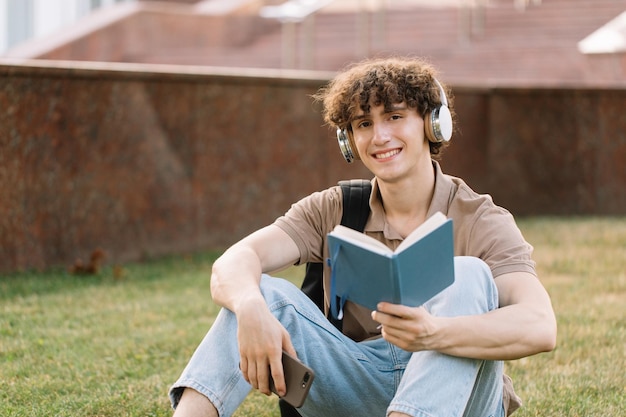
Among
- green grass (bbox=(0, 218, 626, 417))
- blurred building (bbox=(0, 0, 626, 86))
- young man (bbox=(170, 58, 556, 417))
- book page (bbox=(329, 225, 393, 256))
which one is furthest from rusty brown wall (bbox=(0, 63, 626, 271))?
book page (bbox=(329, 225, 393, 256))

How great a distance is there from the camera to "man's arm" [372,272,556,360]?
2.93 m

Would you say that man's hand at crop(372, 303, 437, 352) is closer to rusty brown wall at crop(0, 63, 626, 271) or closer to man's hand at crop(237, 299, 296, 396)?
man's hand at crop(237, 299, 296, 396)

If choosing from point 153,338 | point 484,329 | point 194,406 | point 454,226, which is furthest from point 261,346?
point 153,338

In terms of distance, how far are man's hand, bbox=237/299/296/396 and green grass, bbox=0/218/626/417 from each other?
44.0 inches

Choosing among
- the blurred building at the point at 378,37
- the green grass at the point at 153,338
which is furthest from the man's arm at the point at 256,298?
the blurred building at the point at 378,37

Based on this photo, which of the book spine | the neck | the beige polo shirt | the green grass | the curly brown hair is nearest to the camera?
the book spine

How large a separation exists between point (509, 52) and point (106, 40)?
5.74 m

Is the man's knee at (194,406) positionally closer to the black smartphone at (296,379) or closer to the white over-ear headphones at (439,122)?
the black smartphone at (296,379)

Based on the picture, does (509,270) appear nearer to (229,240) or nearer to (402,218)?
(402,218)

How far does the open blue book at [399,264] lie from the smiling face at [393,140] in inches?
24.2

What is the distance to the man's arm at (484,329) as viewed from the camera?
2.93 m

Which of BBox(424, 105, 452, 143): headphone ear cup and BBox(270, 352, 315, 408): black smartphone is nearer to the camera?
BBox(270, 352, 315, 408): black smartphone

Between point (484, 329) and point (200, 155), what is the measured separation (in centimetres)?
561

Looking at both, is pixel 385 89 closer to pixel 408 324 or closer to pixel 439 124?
pixel 439 124
